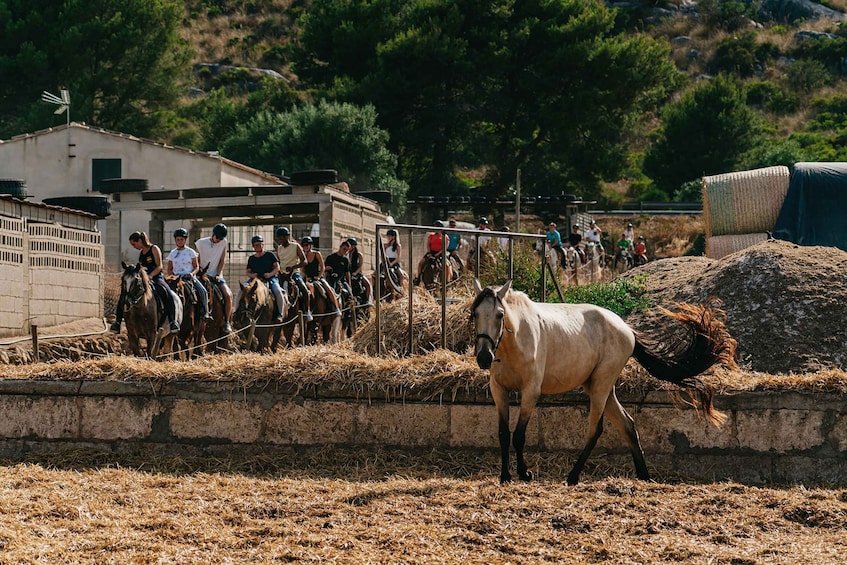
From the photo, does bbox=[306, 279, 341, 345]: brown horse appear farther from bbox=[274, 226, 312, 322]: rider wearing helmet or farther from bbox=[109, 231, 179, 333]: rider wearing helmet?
bbox=[109, 231, 179, 333]: rider wearing helmet

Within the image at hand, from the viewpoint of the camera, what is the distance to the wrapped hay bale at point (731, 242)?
22909mm

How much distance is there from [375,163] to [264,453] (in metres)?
38.1

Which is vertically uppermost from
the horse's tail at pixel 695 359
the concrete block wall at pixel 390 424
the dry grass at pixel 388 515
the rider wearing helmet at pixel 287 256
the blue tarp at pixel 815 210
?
the blue tarp at pixel 815 210

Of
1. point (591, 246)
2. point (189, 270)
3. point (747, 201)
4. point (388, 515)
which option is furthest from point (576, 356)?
point (591, 246)

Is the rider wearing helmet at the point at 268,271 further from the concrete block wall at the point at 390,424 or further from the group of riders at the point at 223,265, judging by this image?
the concrete block wall at the point at 390,424

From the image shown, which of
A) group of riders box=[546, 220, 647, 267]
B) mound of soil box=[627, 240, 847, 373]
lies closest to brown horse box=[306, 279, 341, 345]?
mound of soil box=[627, 240, 847, 373]

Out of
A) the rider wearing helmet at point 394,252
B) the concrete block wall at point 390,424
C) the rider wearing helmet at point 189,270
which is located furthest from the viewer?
the rider wearing helmet at point 394,252

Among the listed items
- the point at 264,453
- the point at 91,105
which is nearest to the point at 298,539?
the point at 264,453

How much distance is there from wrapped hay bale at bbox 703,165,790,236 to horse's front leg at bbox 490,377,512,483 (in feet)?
45.9

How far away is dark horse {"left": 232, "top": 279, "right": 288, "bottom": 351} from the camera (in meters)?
17.5

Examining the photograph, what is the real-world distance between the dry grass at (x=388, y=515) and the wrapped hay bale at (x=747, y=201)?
1321cm

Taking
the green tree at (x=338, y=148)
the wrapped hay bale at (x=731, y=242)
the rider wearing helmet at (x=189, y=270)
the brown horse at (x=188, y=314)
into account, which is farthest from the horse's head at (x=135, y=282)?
the green tree at (x=338, y=148)

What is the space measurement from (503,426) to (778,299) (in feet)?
15.6

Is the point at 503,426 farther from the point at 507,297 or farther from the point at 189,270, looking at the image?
the point at 189,270
